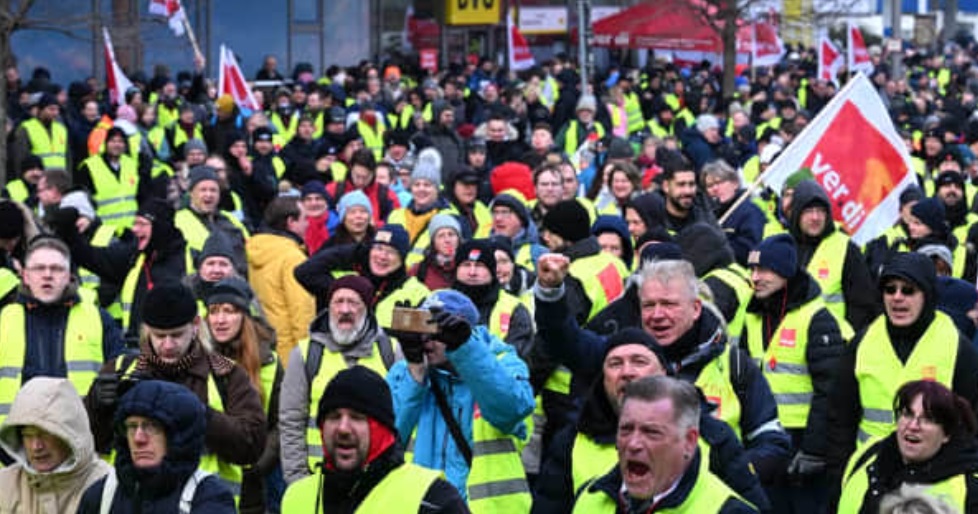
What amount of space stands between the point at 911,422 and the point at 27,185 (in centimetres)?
1043

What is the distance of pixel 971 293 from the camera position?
9555 mm

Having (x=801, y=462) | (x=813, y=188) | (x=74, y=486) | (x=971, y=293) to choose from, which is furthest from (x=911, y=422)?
(x=813, y=188)

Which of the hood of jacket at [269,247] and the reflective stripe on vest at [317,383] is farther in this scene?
the hood of jacket at [269,247]

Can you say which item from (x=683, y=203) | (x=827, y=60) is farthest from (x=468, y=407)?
(x=827, y=60)

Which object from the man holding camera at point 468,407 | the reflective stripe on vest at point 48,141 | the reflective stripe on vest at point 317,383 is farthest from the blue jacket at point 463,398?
the reflective stripe on vest at point 48,141

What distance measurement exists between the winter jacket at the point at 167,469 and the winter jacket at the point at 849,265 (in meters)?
5.03

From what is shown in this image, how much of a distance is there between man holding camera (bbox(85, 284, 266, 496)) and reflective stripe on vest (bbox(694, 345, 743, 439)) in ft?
5.46

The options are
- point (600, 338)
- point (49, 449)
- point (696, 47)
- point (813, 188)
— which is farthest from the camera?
point (696, 47)

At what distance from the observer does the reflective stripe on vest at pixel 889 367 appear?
777cm

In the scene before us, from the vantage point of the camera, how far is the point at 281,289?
1137 cm

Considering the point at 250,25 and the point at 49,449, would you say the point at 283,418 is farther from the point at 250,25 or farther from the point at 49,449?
the point at 250,25

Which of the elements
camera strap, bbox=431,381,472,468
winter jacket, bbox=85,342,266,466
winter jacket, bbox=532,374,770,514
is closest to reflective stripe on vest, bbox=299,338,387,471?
winter jacket, bbox=85,342,266,466

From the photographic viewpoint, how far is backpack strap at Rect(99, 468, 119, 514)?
550cm

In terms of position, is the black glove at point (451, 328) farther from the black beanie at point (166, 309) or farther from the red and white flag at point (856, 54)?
the red and white flag at point (856, 54)
